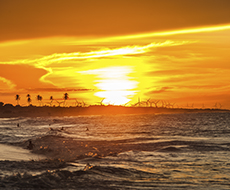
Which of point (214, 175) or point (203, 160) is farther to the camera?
point (203, 160)

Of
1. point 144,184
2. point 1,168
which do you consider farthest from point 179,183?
point 1,168

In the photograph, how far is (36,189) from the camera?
1625 centimetres

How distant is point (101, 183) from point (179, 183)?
14.9ft

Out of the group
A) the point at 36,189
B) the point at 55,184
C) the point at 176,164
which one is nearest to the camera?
the point at 36,189

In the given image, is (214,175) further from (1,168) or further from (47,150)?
(47,150)

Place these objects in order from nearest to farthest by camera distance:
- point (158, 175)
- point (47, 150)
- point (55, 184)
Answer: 1. point (55, 184)
2. point (158, 175)
3. point (47, 150)

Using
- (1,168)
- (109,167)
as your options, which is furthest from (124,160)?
(1,168)

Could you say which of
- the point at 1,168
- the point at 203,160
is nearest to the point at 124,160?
the point at 203,160

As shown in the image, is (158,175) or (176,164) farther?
(176,164)

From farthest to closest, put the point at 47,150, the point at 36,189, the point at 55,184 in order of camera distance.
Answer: the point at 47,150
the point at 55,184
the point at 36,189

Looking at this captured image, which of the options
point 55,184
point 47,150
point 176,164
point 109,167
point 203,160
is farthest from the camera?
point 47,150

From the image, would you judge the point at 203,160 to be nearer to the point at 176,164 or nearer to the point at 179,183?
the point at 176,164

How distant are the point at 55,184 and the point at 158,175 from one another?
22.6ft

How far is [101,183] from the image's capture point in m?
17.9
